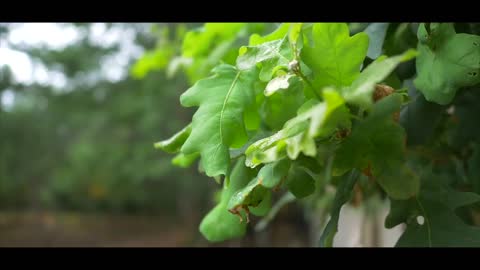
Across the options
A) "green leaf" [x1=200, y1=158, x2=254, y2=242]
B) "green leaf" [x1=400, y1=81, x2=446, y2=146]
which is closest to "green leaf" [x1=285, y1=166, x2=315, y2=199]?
"green leaf" [x1=200, y1=158, x2=254, y2=242]

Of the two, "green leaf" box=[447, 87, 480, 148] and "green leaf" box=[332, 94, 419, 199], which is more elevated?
"green leaf" box=[447, 87, 480, 148]

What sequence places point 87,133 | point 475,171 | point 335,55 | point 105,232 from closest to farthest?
point 335,55, point 475,171, point 87,133, point 105,232

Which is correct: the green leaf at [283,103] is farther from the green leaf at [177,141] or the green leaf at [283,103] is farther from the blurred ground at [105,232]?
the blurred ground at [105,232]

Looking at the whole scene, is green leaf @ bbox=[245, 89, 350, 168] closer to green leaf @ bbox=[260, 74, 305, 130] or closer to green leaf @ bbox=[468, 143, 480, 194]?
green leaf @ bbox=[260, 74, 305, 130]

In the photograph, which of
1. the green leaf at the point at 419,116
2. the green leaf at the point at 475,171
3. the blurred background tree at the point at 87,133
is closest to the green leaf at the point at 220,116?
the green leaf at the point at 419,116

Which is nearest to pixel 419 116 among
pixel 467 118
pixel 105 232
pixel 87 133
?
pixel 467 118

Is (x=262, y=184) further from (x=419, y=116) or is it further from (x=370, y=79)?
(x=419, y=116)
